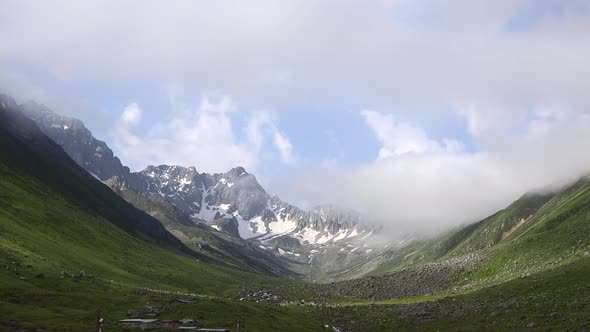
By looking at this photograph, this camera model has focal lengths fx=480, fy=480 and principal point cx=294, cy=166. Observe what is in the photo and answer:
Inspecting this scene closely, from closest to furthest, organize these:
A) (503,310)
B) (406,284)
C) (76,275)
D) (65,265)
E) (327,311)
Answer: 1. (503,310)
2. (76,275)
3. (327,311)
4. (65,265)
5. (406,284)

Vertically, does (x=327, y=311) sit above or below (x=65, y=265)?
below

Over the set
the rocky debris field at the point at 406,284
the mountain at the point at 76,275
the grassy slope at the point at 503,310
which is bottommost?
the grassy slope at the point at 503,310

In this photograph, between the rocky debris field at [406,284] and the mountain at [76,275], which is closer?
the mountain at [76,275]

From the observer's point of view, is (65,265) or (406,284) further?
(406,284)

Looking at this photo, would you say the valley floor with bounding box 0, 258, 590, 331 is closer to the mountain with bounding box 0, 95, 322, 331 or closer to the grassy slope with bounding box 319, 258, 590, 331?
the grassy slope with bounding box 319, 258, 590, 331

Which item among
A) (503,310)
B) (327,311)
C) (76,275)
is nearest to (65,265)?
(76,275)

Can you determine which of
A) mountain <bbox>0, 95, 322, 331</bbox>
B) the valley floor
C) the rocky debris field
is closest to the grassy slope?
the valley floor

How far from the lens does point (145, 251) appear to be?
192 metres

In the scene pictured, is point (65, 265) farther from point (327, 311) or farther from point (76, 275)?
point (327, 311)

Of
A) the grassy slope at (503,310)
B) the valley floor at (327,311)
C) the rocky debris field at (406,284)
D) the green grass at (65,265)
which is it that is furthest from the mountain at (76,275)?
the rocky debris field at (406,284)

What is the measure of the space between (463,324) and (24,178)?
170729 mm

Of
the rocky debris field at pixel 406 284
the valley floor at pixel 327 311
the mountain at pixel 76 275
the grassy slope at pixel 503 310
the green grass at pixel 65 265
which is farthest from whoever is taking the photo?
the rocky debris field at pixel 406 284

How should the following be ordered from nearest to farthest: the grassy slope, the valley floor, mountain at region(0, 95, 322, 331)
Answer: the valley floor, the grassy slope, mountain at region(0, 95, 322, 331)

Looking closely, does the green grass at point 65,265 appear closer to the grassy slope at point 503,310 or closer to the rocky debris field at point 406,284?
the rocky debris field at point 406,284
